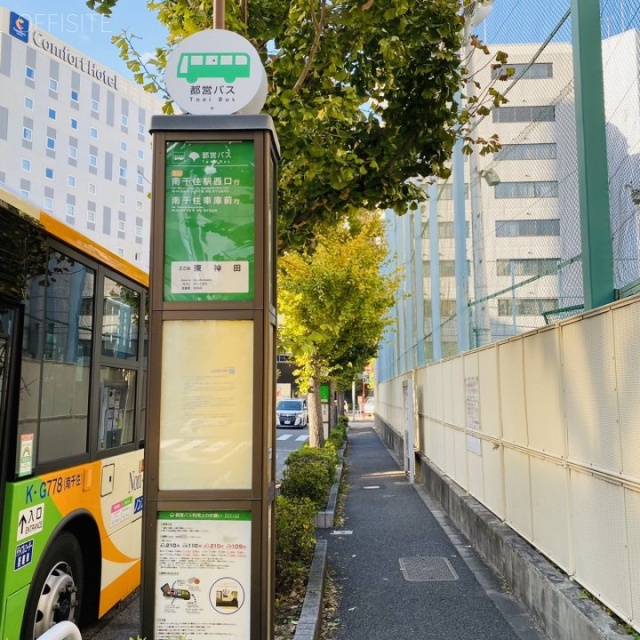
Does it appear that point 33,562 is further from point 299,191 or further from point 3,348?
point 299,191

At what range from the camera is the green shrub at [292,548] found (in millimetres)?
5258

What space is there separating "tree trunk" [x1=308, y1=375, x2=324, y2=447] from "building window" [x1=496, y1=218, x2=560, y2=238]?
917cm

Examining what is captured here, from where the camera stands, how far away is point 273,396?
3.24 m

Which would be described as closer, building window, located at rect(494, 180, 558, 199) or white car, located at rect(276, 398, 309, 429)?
building window, located at rect(494, 180, 558, 199)

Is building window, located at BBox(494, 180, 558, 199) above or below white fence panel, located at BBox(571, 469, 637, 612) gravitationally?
above

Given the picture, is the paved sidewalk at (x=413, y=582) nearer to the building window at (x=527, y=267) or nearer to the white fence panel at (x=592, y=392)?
the white fence panel at (x=592, y=392)

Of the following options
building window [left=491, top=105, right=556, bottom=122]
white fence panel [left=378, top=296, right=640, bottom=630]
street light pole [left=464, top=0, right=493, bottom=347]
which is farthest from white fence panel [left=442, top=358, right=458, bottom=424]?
building window [left=491, top=105, right=556, bottom=122]

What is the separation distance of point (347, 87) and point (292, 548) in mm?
4490

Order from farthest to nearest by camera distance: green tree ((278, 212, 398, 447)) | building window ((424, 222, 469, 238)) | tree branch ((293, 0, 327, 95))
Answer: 1. green tree ((278, 212, 398, 447))
2. building window ((424, 222, 469, 238))
3. tree branch ((293, 0, 327, 95))

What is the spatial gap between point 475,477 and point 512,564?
7.54 feet

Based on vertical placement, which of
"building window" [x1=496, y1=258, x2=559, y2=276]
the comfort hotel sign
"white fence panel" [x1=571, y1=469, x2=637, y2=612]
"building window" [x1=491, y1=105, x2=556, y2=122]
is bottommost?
"white fence panel" [x1=571, y1=469, x2=637, y2=612]

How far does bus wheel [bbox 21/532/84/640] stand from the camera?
3699 millimetres

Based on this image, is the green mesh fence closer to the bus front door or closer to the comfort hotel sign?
the bus front door

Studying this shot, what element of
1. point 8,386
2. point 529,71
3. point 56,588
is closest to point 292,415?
point 529,71
